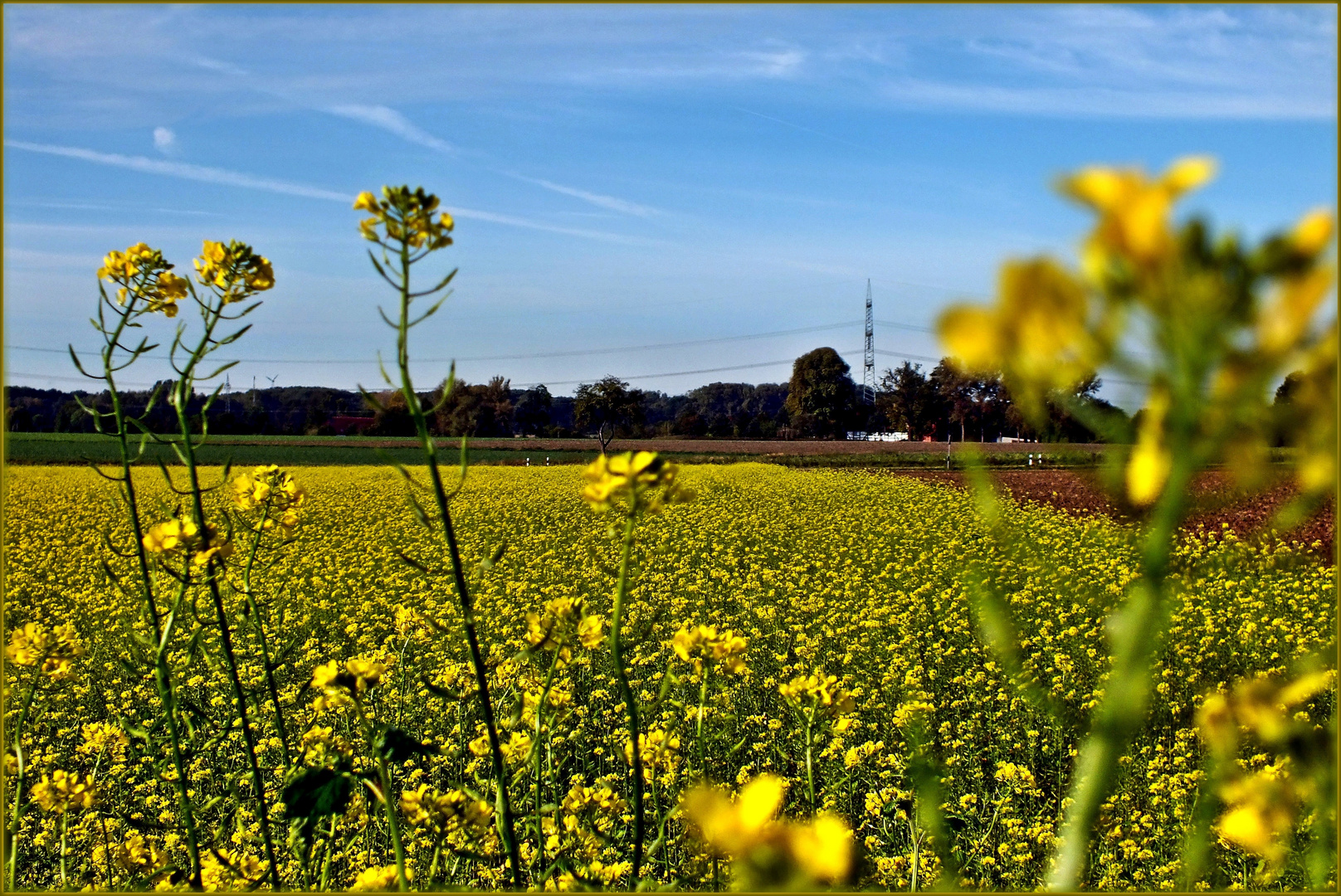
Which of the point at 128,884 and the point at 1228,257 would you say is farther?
the point at 128,884

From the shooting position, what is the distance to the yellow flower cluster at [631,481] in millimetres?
1072

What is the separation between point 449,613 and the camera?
595 cm

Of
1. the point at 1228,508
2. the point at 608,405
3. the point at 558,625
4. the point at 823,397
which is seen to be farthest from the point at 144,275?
the point at 823,397

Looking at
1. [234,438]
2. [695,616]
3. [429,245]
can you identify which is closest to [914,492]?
[695,616]

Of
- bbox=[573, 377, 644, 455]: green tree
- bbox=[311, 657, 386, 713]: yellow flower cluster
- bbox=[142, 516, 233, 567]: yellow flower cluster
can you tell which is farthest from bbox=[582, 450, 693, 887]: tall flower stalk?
bbox=[573, 377, 644, 455]: green tree

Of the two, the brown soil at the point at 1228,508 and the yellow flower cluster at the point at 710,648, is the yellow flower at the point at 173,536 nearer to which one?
the yellow flower cluster at the point at 710,648

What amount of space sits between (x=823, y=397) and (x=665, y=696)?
5806cm

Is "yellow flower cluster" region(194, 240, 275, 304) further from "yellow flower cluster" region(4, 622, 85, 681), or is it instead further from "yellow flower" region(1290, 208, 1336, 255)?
"yellow flower" region(1290, 208, 1336, 255)

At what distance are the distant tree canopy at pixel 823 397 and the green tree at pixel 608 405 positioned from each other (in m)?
16.3

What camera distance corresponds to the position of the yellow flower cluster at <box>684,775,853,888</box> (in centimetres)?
49

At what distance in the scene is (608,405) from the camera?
145 feet

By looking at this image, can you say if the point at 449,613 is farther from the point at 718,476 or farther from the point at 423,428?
the point at 718,476

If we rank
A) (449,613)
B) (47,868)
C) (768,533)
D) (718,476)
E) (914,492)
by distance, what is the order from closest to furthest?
(47,868)
(449,613)
(768,533)
(914,492)
(718,476)

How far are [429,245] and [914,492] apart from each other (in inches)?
626
